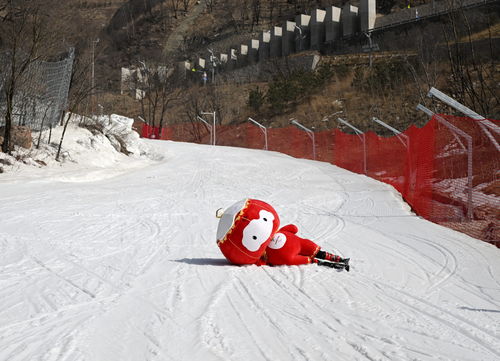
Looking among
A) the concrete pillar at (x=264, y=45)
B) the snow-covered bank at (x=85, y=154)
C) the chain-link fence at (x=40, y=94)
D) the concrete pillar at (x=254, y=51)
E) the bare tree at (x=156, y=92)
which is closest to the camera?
the snow-covered bank at (x=85, y=154)

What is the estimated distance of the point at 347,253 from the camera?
8.39 meters

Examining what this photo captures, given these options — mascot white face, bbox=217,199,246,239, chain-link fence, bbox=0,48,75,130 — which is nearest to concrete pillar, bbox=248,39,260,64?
chain-link fence, bbox=0,48,75,130

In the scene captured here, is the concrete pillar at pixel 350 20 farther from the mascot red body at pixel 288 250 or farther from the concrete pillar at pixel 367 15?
the mascot red body at pixel 288 250

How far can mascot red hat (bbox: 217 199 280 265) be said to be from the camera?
667cm

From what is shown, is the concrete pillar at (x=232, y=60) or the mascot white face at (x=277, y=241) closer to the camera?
the mascot white face at (x=277, y=241)

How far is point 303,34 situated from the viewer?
223ft

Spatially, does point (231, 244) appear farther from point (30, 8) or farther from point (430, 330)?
point (30, 8)

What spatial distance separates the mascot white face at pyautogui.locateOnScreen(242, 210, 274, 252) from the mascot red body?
0.27 m

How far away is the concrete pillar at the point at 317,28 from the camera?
65.2m

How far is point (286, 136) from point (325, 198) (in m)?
17.0

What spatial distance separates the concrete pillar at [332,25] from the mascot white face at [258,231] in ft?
193

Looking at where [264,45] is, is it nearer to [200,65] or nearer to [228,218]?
[200,65]

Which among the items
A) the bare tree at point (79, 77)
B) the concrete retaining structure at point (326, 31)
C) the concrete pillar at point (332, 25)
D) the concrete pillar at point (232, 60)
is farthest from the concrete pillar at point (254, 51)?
the bare tree at point (79, 77)

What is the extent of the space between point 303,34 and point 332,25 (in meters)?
5.78
